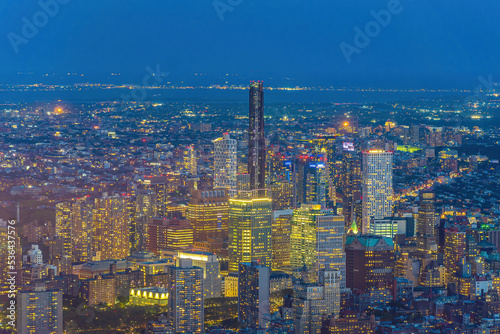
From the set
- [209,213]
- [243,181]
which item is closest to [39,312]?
[209,213]

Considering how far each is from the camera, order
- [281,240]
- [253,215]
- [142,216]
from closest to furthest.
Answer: [281,240], [253,215], [142,216]

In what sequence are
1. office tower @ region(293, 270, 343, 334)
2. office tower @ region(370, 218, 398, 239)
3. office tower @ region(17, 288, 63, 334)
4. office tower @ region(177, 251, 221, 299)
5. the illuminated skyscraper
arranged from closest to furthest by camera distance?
1. office tower @ region(17, 288, 63, 334)
2. office tower @ region(293, 270, 343, 334)
3. office tower @ region(177, 251, 221, 299)
4. office tower @ region(370, 218, 398, 239)
5. the illuminated skyscraper

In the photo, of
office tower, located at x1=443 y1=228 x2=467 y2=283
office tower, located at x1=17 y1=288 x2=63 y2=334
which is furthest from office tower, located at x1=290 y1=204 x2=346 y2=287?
office tower, located at x1=17 y1=288 x2=63 y2=334

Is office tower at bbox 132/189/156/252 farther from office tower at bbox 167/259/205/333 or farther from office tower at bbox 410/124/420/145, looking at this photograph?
office tower at bbox 410/124/420/145

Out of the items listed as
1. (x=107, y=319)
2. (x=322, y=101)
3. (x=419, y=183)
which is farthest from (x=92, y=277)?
(x=322, y=101)

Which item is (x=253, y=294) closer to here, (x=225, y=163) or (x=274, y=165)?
(x=274, y=165)

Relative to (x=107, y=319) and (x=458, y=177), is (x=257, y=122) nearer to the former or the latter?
(x=458, y=177)
